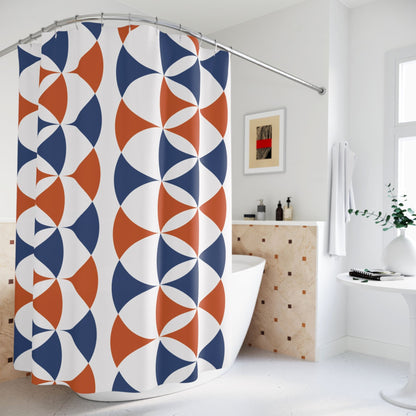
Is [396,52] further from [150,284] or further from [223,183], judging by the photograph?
[150,284]

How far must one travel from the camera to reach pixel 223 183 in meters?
1.94

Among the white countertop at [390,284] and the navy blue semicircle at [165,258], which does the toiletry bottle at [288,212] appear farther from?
the navy blue semicircle at [165,258]

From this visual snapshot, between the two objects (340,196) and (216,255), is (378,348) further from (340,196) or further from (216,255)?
(216,255)

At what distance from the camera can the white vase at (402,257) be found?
258 centimetres

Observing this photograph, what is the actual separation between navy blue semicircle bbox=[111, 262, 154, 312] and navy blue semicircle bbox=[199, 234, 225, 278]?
316 mm

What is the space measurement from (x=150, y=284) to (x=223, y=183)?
54cm

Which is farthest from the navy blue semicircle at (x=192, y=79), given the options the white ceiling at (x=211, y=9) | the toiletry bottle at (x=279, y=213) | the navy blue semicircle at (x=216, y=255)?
the white ceiling at (x=211, y=9)

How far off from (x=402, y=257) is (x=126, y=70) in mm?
1889

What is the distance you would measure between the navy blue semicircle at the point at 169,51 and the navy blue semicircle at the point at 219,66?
0.13 m

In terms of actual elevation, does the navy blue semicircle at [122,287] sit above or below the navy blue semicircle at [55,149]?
below

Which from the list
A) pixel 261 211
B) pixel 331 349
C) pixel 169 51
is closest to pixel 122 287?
pixel 169 51

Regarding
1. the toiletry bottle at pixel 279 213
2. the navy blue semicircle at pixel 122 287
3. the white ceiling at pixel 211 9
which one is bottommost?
the navy blue semicircle at pixel 122 287

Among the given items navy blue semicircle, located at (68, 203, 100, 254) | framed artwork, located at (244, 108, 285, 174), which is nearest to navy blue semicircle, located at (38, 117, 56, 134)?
navy blue semicircle, located at (68, 203, 100, 254)

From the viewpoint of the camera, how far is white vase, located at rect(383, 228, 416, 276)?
258cm
